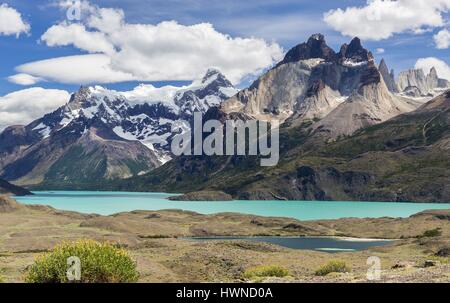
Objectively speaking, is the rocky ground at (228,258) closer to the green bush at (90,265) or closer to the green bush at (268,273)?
the green bush at (268,273)

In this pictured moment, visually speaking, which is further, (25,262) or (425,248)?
(425,248)

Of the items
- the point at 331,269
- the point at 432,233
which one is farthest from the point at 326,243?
the point at 331,269

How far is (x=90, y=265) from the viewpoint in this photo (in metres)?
41.8

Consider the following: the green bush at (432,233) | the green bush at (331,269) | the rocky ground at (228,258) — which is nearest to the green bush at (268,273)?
the rocky ground at (228,258)

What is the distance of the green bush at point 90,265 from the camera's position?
41688 mm

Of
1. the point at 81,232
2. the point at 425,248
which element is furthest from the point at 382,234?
the point at 81,232

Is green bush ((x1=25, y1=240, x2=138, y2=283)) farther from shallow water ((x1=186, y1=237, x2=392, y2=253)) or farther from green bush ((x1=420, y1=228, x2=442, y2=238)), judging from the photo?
green bush ((x1=420, y1=228, x2=442, y2=238))

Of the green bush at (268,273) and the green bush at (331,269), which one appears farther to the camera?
the green bush at (331,269)

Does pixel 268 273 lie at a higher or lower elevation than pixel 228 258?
higher

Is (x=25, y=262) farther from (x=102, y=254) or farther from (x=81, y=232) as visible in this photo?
(x=81, y=232)

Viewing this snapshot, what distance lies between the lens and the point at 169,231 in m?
198

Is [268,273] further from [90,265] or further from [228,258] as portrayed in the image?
[228,258]
